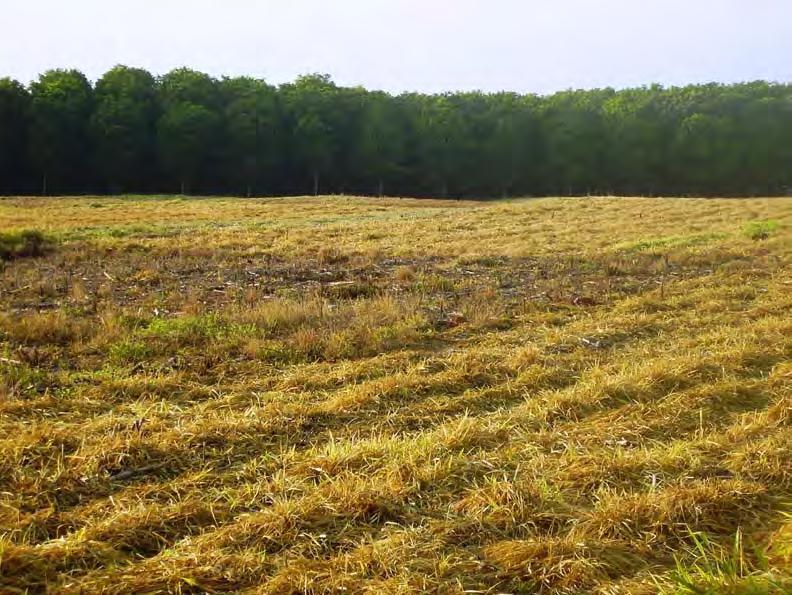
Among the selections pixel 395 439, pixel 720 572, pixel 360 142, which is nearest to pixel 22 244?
pixel 395 439

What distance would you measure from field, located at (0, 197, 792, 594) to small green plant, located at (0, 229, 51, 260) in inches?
214

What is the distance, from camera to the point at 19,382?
198 inches

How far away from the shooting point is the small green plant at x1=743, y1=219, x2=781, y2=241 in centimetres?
1777

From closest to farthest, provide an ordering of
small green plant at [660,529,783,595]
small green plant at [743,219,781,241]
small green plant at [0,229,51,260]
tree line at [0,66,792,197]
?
1. small green plant at [660,529,783,595]
2. small green plant at [0,229,51,260]
3. small green plant at [743,219,781,241]
4. tree line at [0,66,792,197]

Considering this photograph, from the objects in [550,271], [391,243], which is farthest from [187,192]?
[550,271]

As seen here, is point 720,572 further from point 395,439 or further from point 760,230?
point 760,230

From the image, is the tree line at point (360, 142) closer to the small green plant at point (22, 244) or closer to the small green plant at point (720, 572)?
the small green plant at point (22, 244)

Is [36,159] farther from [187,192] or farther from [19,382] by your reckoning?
Answer: [19,382]

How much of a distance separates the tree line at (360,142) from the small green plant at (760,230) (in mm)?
43899

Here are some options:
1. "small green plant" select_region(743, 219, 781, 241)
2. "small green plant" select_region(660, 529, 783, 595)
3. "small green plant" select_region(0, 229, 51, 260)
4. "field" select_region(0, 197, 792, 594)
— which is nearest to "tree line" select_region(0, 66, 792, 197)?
"small green plant" select_region(0, 229, 51, 260)

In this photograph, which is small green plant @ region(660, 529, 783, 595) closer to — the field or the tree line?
the field

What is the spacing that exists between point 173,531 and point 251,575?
571 mm

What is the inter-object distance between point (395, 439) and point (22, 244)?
14.8m

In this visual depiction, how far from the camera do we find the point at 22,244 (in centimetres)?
1573
